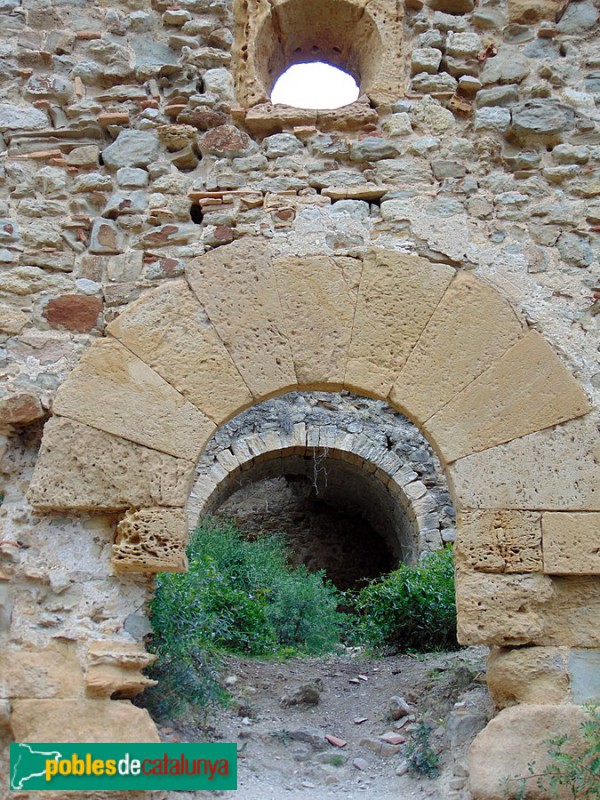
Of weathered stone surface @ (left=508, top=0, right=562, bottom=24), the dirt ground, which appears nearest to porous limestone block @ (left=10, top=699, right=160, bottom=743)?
the dirt ground

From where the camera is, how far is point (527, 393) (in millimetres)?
3324

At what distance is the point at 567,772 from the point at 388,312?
1.93 metres

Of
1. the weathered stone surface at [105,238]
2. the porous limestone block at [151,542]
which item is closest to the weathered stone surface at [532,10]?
the weathered stone surface at [105,238]

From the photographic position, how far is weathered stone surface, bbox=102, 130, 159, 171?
3787mm

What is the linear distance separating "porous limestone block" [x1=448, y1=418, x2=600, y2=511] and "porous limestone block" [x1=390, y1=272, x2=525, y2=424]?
1.02ft

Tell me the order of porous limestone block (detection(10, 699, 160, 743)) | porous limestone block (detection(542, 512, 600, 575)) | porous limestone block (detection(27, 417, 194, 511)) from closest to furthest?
porous limestone block (detection(10, 699, 160, 743)) → porous limestone block (detection(542, 512, 600, 575)) → porous limestone block (detection(27, 417, 194, 511))

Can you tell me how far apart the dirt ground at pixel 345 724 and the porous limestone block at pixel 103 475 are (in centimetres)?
115

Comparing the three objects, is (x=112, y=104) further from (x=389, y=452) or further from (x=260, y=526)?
(x=260, y=526)

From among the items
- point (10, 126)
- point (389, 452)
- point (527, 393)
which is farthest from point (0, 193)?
point (389, 452)

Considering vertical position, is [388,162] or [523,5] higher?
[523,5]

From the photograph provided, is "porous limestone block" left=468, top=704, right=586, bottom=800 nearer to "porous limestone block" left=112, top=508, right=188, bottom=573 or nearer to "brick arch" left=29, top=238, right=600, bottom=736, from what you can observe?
"brick arch" left=29, top=238, right=600, bottom=736

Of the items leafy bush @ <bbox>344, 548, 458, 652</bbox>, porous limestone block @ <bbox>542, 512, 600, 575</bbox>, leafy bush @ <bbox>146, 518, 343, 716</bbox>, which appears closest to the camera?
porous limestone block @ <bbox>542, 512, 600, 575</bbox>

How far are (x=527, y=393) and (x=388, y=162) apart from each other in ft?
4.28

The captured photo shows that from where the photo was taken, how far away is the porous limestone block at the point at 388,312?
3.39 m
